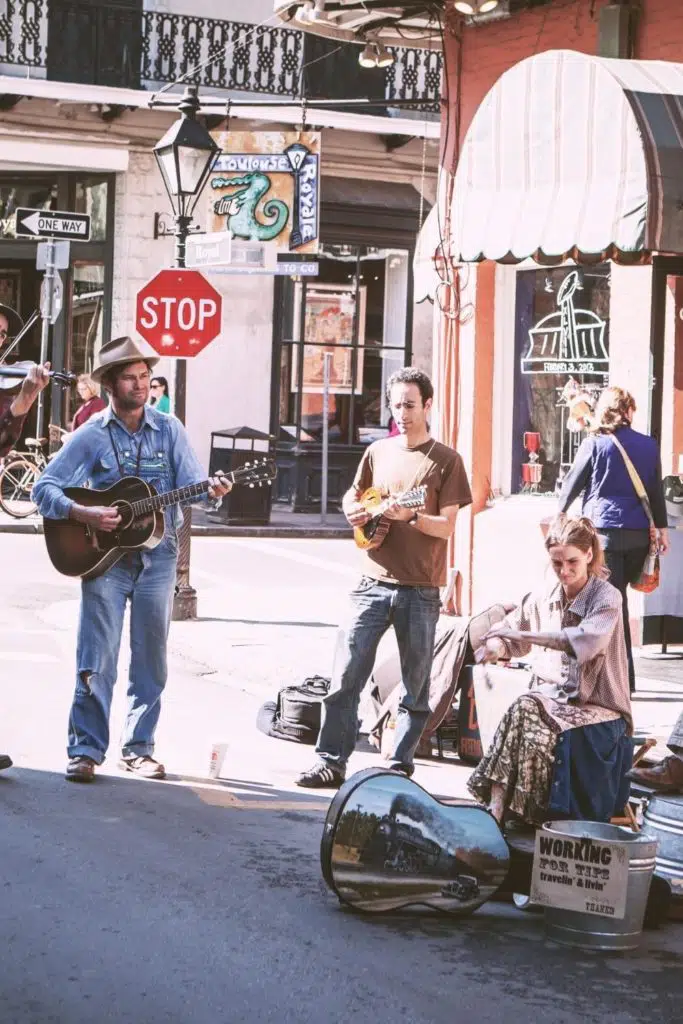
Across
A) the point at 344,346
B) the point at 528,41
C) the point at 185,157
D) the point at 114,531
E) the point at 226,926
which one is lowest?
the point at 226,926

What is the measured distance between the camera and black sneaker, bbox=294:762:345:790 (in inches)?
317

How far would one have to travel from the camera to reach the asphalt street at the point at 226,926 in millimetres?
4984

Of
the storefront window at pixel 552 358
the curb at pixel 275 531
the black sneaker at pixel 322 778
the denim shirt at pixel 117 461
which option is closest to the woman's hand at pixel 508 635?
the black sneaker at pixel 322 778

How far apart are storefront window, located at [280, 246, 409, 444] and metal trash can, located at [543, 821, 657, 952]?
2017 centimetres

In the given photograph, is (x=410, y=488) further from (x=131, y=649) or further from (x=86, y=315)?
(x=86, y=315)

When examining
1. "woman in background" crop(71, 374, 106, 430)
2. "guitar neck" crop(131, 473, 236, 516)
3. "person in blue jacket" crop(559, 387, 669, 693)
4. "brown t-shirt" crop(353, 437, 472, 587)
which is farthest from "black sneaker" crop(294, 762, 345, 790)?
"woman in background" crop(71, 374, 106, 430)

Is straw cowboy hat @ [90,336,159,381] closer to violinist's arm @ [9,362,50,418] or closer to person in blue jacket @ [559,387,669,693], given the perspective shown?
violinist's arm @ [9,362,50,418]

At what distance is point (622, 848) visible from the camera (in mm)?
5734

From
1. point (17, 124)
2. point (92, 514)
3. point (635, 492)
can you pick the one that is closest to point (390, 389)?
point (92, 514)

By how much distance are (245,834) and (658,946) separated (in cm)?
192

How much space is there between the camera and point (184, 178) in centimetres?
1445

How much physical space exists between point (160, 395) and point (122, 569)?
47.3 ft

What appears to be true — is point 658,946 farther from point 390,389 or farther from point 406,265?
point 406,265

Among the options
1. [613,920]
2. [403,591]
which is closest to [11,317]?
[403,591]
